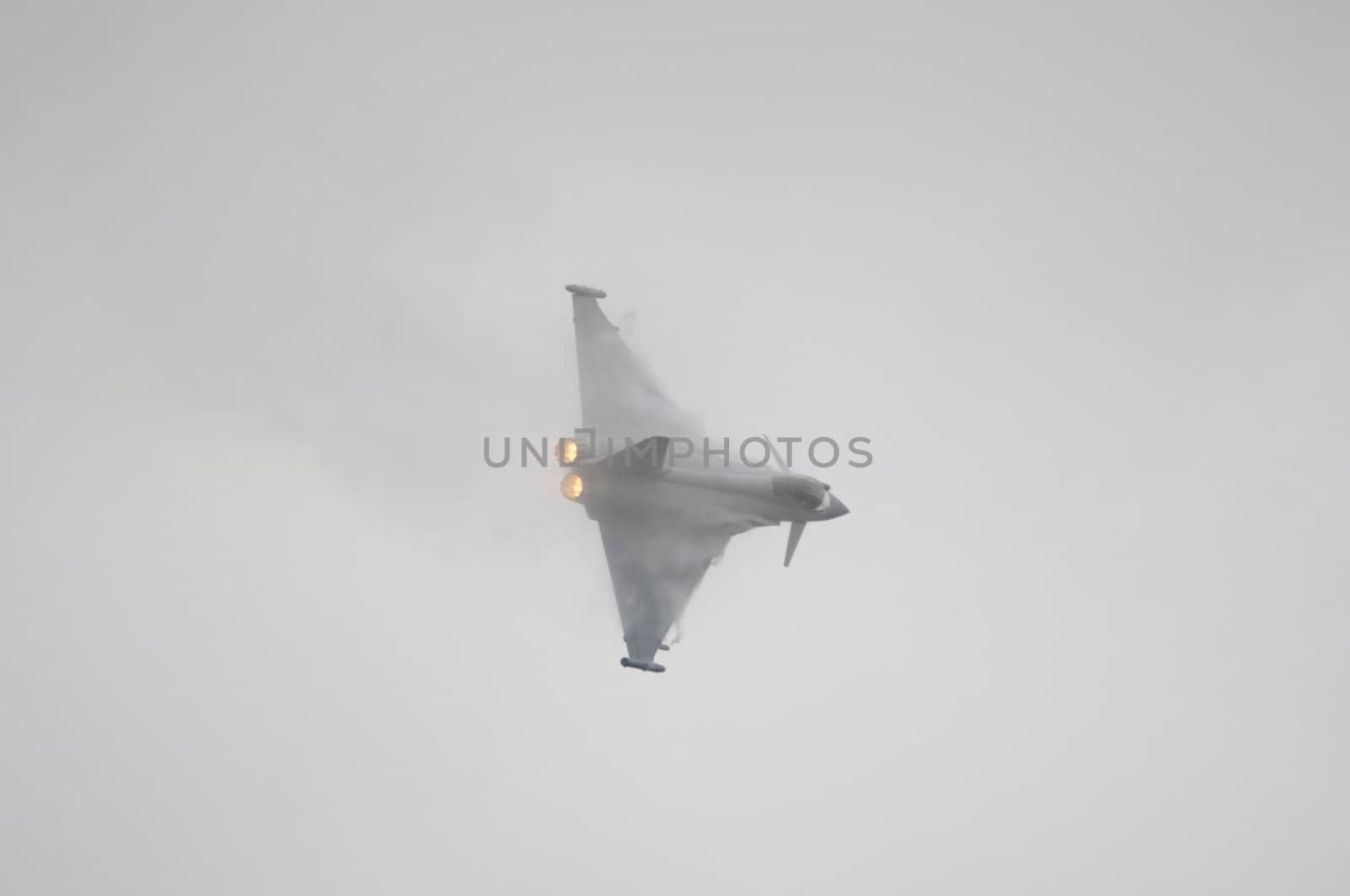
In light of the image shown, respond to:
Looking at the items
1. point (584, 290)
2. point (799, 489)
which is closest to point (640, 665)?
point (799, 489)

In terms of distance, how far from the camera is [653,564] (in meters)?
42.9

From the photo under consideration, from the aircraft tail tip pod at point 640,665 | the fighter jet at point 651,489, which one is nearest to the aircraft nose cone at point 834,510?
the fighter jet at point 651,489

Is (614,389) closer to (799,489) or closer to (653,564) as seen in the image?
(653,564)

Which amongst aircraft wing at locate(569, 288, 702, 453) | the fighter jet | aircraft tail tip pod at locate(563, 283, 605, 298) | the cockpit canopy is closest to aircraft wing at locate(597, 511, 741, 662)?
the fighter jet

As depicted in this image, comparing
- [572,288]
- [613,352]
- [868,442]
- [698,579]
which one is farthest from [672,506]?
[868,442]

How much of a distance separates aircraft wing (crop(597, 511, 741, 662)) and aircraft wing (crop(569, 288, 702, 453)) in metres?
3.50

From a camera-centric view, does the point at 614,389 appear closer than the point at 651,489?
No

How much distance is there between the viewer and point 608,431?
44875 millimetres

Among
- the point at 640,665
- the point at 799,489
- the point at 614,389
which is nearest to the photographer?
the point at 640,665

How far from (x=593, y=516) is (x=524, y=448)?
236 inches

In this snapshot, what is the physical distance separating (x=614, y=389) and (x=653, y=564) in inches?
305

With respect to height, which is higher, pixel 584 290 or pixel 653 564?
pixel 584 290

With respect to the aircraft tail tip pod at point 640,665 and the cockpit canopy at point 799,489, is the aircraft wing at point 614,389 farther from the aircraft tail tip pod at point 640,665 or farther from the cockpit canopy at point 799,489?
the aircraft tail tip pod at point 640,665

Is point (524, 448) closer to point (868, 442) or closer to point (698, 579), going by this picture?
point (698, 579)
